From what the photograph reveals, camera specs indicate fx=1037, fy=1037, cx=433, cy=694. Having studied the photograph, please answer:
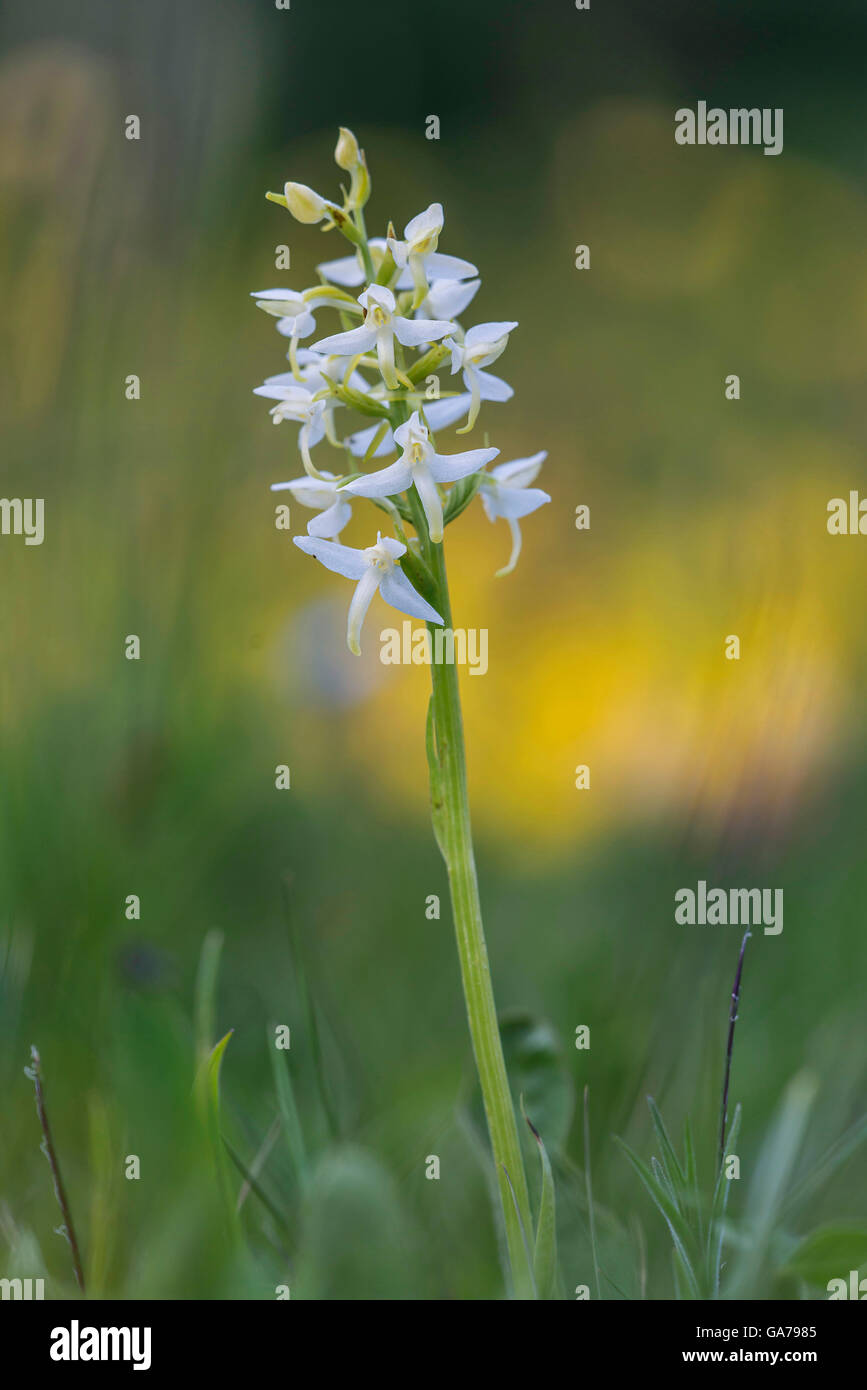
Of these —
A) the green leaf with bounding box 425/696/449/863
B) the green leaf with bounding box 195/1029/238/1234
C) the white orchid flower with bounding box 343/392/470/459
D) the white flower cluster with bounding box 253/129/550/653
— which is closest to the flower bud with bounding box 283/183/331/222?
the white flower cluster with bounding box 253/129/550/653

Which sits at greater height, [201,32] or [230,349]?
[201,32]

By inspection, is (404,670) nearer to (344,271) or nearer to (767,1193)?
(344,271)

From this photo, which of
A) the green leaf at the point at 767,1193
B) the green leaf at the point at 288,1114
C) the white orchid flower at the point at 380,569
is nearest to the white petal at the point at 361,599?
the white orchid flower at the point at 380,569

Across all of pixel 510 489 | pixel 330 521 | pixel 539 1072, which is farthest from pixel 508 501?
pixel 539 1072

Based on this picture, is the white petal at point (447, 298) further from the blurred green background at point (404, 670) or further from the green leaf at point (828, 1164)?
the green leaf at point (828, 1164)

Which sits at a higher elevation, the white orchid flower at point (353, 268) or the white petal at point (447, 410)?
the white orchid flower at point (353, 268)

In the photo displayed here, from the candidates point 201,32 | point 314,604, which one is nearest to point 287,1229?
point 201,32

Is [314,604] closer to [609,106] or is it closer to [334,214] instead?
[334,214]
